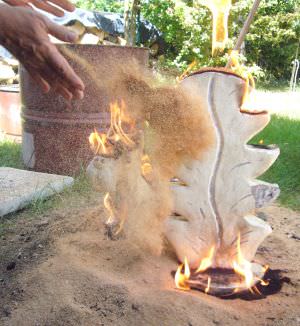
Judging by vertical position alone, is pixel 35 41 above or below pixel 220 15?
below

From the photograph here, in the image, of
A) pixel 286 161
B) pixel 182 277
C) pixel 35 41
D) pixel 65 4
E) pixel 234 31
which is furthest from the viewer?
pixel 234 31

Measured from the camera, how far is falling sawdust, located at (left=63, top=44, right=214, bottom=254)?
212cm

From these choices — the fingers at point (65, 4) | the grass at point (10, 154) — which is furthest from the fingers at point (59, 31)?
the grass at point (10, 154)

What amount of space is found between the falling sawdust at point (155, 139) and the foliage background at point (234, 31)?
7.03 m

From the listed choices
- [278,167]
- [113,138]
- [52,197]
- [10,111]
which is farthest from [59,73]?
[10,111]

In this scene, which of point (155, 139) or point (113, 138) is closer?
point (155, 139)

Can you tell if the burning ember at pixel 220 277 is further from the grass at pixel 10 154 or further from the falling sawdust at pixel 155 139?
the grass at pixel 10 154

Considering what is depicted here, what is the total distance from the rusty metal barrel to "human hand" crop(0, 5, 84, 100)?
239 cm

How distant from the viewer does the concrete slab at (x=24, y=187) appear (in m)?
3.26

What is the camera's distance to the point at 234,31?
11.3 m

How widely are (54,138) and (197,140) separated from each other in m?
2.25

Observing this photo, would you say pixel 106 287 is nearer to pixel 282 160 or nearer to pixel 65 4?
pixel 65 4

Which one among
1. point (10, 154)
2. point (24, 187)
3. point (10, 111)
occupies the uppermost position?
point (10, 111)

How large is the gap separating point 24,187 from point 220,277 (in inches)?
77.2
